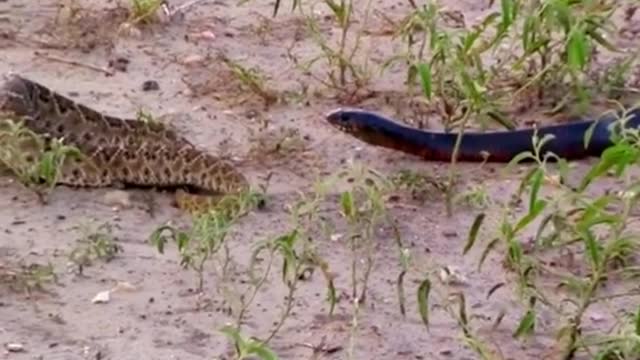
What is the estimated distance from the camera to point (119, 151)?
6410mm

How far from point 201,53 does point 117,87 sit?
57cm

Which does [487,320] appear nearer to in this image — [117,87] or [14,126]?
[14,126]

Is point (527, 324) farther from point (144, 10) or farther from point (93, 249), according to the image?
point (144, 10)

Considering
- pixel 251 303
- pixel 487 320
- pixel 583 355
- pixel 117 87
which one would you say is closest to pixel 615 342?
pixel 583 355

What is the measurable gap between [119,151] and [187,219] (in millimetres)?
525

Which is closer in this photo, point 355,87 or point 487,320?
point 487,320

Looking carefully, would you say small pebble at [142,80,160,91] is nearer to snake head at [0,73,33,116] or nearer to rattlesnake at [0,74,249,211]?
rattlesnake at [0,74,249,211]

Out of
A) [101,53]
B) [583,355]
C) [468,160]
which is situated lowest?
[583,355]

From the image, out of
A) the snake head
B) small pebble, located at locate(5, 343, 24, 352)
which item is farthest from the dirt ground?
the snake head

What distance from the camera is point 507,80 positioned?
23.8 feet

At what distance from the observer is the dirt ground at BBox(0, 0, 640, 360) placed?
5.10 meters

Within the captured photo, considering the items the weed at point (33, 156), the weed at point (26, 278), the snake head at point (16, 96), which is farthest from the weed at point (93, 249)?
the snake head at point (16, 96)

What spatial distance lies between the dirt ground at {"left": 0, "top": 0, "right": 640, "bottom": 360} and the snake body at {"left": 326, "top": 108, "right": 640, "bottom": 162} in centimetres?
7

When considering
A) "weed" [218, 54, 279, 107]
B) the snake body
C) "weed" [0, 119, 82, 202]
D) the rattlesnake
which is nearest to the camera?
"weed" [0, 119, 82, 202]
